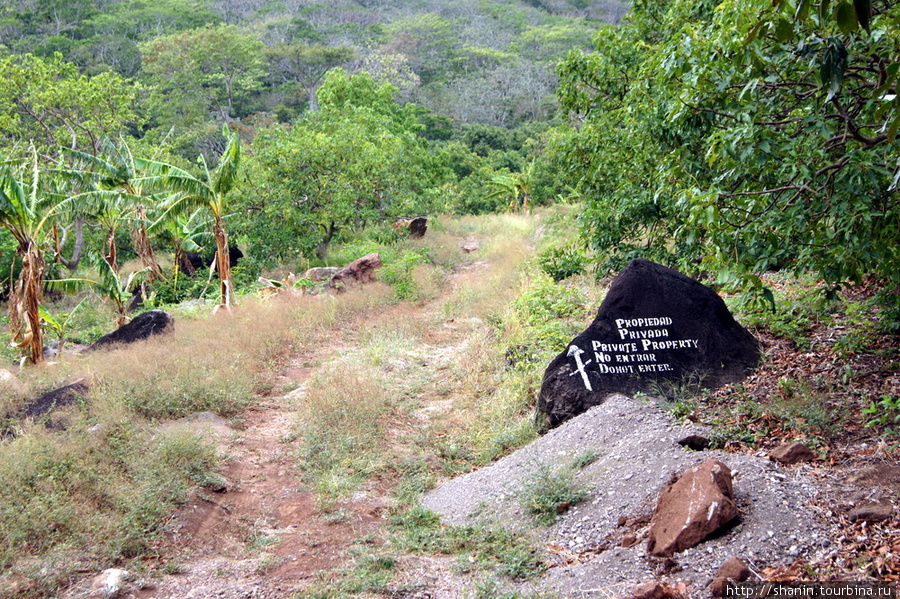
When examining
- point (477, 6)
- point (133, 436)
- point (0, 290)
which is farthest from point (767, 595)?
point (477, 6)

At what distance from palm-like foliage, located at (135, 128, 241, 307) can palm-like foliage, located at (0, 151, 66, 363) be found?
8.64 feet

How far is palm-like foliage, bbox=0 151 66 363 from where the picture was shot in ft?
35.2

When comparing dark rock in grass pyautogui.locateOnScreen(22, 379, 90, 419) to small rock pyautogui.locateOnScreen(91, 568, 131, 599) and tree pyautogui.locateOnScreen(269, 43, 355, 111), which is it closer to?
small rock pyautogui.locateOnScreen(91, 568, 131, 599)

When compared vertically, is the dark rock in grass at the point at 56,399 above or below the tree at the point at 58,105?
below

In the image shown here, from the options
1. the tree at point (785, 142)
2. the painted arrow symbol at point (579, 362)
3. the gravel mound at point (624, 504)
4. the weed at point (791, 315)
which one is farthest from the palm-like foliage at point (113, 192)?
the weed at point (791, 315)

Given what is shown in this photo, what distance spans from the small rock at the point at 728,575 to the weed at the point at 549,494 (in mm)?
1572

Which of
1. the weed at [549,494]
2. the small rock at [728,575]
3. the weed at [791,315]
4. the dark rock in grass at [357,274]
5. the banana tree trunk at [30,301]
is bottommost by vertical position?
the dark rock in grass at [357,274]

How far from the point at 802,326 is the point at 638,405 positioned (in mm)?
2370

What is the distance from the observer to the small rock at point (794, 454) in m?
5.19

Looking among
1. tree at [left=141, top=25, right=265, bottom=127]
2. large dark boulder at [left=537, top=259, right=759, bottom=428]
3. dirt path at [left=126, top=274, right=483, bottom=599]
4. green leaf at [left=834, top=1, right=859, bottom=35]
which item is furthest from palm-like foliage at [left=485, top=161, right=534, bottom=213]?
green leaf at [left=834, top=1, right=859, bottom=35]

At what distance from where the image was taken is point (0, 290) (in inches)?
715

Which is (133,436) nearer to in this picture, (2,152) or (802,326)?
(802,326)

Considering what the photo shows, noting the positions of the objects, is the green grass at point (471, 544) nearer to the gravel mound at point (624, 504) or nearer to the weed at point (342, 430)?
the gravel mound at point (624, 504)

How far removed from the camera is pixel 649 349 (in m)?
7.11
